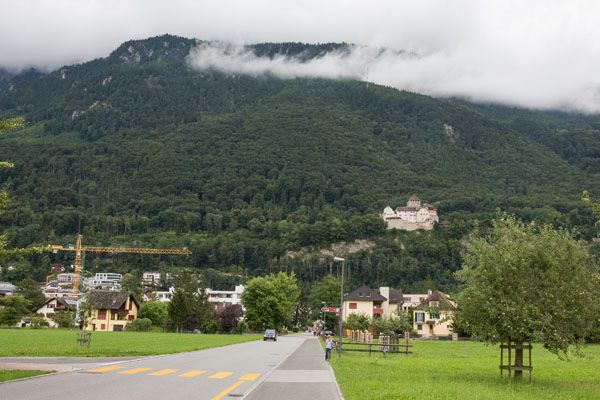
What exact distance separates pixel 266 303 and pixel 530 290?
86.5m

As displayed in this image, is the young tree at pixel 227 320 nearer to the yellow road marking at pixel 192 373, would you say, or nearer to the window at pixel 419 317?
the window at pixel 419 317

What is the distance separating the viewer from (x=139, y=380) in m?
22.1

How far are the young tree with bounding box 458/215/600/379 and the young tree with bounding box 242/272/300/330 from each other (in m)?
84.1

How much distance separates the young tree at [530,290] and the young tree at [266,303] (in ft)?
276

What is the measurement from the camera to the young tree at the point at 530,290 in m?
24.5

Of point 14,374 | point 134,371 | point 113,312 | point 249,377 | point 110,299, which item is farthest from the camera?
point 110,299

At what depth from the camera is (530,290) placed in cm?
2508

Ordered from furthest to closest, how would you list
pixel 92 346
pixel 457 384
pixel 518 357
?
pixel 92 346
pixel 518 357
pixel 457 384

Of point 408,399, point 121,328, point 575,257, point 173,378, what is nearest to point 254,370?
point 173,378

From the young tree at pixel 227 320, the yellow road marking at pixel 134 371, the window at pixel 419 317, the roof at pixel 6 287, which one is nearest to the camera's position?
the yellow road marking at pixel 134 371

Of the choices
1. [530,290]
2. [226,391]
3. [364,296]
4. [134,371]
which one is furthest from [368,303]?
[226,391]

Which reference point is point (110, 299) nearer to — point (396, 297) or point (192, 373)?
point (396, 297)

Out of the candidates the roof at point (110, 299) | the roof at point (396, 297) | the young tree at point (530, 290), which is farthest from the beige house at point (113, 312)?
the young tree at point (530, 290)

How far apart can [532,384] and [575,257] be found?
5.14 m
